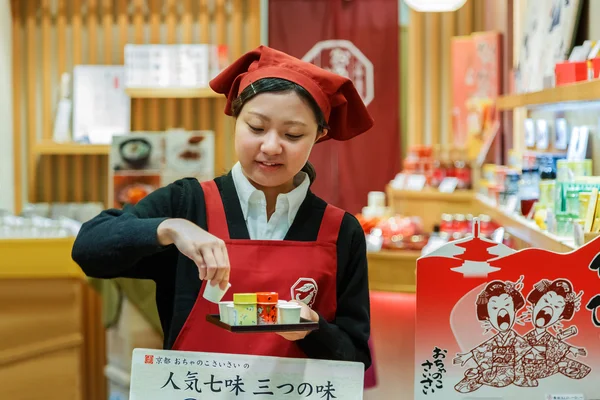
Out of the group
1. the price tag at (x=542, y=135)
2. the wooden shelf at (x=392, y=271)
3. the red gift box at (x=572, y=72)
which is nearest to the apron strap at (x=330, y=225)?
the red gift box at (x=572, y=72)

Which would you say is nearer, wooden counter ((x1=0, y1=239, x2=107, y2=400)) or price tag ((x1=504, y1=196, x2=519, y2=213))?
price tag ((x1=504, y1=196, x2=519, y2=213))

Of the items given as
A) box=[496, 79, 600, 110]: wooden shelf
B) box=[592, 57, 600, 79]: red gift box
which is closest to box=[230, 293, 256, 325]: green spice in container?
box=[496, 79, 600, 110]: wooden shelf

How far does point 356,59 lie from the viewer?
24.7 ft

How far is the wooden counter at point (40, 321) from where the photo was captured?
3734 millimetres

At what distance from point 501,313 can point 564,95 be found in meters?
1.11

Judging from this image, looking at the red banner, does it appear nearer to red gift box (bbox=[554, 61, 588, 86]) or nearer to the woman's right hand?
red gift box (bbox=[554, 61, 588, 86])

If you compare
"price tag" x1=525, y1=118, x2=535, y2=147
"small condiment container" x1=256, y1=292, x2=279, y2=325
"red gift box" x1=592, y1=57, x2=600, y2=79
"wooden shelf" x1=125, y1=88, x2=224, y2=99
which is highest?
"wooden shelf" x1=125, y1=88, x2=224, y2=99

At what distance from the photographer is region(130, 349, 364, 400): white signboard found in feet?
5.00

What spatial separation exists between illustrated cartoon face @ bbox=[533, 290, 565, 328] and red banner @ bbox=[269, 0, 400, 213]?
5.98 metres

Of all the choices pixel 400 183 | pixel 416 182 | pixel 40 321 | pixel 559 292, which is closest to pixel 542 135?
pixel 416 182

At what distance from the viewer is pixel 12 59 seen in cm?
762

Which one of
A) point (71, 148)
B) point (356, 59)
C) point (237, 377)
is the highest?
point (356, 59)

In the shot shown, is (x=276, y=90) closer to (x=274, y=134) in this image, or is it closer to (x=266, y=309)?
(x=274, y=134)

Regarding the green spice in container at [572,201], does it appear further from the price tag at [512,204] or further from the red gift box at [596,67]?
the price tag at [512,204]
